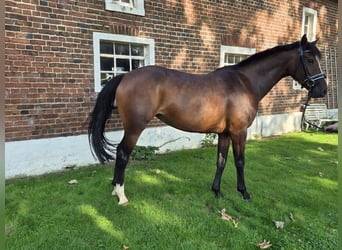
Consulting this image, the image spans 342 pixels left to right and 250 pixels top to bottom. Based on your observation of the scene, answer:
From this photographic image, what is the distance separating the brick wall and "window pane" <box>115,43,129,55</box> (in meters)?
0.28

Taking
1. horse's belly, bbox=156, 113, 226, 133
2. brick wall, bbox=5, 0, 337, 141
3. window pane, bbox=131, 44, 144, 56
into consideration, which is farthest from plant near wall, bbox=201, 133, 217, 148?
horse's belly, bbox=156, 113, 226, 133

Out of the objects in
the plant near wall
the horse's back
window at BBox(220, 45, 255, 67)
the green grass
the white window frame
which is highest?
the white window frame

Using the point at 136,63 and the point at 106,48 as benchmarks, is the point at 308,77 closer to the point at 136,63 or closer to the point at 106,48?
the point at 136,63

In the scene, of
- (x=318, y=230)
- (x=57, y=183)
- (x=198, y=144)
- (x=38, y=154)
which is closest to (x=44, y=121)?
(x=38, y=154)

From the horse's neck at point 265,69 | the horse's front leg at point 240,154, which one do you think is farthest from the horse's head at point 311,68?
the horse's front leg at point 240,154

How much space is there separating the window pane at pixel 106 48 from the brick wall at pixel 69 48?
27cm

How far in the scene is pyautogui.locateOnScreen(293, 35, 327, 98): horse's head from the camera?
12.9 feet

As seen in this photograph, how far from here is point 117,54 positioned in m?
5.98

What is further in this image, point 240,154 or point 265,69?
point 265,69

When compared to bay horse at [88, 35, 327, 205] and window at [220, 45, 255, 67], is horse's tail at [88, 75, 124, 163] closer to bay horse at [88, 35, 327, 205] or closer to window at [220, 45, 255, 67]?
bay horse at [88, 35, 327, 205]

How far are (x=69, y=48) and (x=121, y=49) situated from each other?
1.17 metres

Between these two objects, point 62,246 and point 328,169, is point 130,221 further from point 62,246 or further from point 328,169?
point 328,169

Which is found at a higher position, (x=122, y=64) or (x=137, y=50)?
(x=137, y=50)

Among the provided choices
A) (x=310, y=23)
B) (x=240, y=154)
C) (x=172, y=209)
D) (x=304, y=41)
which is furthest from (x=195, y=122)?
(x=310, y=23)
